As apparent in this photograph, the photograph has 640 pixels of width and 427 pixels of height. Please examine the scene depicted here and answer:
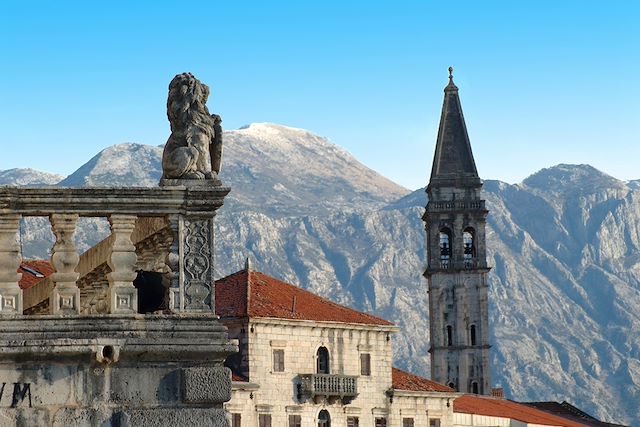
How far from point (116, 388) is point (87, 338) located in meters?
0.42

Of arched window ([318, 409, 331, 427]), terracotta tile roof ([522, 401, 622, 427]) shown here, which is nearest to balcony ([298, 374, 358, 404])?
arched window ([318, 409, 331, 427])

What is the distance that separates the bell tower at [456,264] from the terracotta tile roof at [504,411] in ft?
34.8

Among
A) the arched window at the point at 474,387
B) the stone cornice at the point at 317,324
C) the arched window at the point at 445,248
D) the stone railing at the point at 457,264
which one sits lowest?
the arched window at the point at 474,387

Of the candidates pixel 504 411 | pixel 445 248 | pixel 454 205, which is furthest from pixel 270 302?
pixel 454 205

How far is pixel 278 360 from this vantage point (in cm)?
7888

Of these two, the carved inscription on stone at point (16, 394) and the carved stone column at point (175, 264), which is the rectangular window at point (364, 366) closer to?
the carved stone column at point (175, 264)

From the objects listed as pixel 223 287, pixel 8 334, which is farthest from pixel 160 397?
pixel 223 287

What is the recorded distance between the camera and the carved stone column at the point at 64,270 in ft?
40.4

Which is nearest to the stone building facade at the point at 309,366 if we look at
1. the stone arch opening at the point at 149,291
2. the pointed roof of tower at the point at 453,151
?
the pointed roof of tower at the point at 453,151

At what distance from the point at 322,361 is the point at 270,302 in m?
4.04

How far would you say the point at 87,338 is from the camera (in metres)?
12.3

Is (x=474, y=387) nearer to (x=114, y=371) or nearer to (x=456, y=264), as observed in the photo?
(x=456, y=264)

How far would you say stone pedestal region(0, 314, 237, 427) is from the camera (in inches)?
480

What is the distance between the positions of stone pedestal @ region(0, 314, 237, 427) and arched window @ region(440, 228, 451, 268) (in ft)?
378
